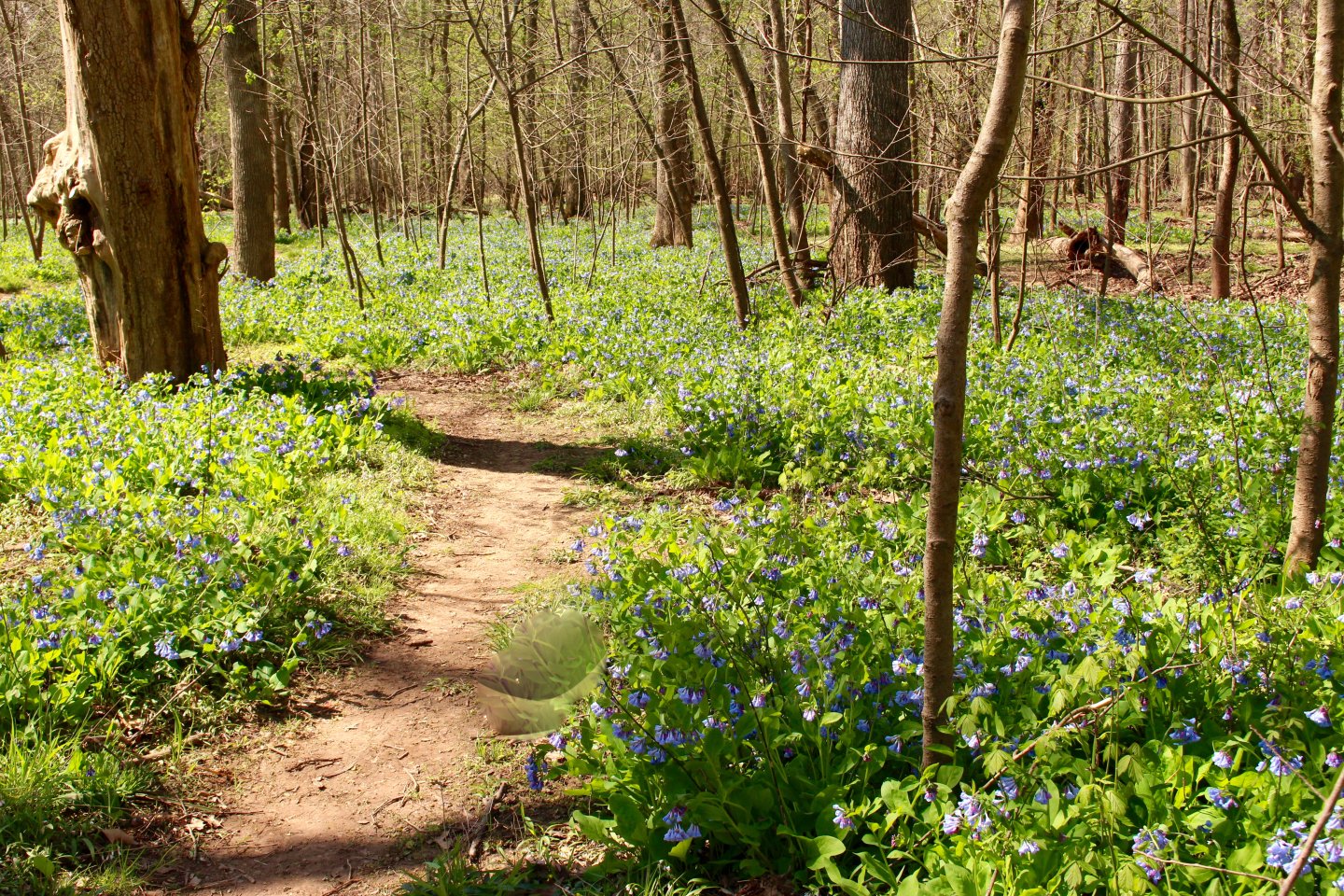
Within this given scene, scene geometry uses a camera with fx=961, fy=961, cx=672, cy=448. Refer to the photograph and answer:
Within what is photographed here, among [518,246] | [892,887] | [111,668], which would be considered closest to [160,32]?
[111,668]

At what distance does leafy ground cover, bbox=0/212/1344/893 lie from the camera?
2072 mm

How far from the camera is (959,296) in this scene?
6.43 ft

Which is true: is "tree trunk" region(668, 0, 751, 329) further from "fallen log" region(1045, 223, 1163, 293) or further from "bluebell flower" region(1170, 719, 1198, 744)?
"bluebell flower" region(1170, 719, 1198, 744)

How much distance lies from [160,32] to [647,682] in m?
5.71

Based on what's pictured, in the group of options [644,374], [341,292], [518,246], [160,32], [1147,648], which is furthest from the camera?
[518,246]

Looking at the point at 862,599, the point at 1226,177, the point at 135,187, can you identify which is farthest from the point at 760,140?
the point at 862,599

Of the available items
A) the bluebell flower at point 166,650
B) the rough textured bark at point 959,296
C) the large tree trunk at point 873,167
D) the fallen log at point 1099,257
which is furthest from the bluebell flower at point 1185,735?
the fallen log at point 1099,257

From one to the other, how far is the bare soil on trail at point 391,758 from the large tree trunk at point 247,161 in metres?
9.51

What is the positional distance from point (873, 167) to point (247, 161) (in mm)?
8407

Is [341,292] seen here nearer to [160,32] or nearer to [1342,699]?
[160,32]

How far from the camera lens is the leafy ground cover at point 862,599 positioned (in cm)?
207

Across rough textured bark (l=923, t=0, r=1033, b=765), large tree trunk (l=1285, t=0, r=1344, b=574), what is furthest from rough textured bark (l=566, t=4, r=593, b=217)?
rough textured bark (l=923, t=0, r=1033, b=765)

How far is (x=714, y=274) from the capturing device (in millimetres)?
11586

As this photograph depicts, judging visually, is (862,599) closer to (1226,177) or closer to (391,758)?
(391,758)
